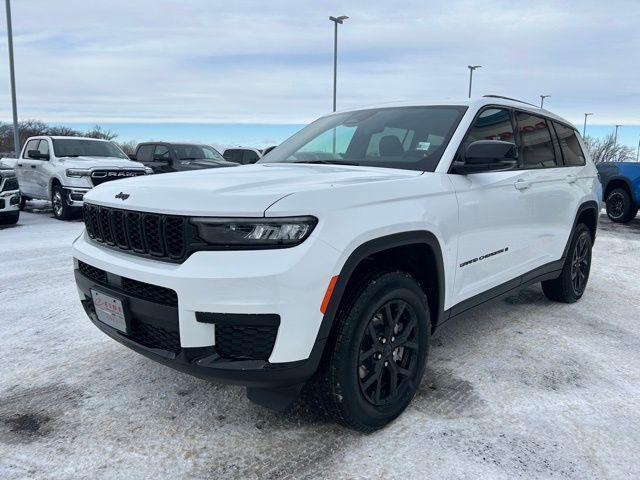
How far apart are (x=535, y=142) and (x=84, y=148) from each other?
10.5 metres

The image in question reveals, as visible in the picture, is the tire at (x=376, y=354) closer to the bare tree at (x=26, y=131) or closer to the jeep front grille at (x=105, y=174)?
the jeep front grille at (x=105, y=174)

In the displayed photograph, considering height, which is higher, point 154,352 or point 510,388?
point 154,352

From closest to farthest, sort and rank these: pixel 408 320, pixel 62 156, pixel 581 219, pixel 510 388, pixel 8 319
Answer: pixel 408 320 → pixel 510 388 → pixel 8 319 → pixel 581 219 → pixel 62 156

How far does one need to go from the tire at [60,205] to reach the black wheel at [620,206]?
11796 mm

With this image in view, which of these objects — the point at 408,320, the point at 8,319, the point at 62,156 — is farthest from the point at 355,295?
the point at 62,156

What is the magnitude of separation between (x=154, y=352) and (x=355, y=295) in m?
0.98

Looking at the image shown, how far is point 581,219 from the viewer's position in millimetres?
5125

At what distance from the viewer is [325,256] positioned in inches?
87.0

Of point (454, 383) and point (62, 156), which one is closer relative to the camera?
point (454, 383)

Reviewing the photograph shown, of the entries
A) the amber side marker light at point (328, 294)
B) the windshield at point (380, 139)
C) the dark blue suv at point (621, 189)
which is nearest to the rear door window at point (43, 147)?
the windshield at point (380, 139)

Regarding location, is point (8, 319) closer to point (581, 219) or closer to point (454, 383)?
point (454, 383)

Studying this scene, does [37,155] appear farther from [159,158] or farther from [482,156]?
[482,156]

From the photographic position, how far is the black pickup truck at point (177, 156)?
13.5 m

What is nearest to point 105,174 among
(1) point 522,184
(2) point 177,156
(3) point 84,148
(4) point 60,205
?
(4) point 60,205
